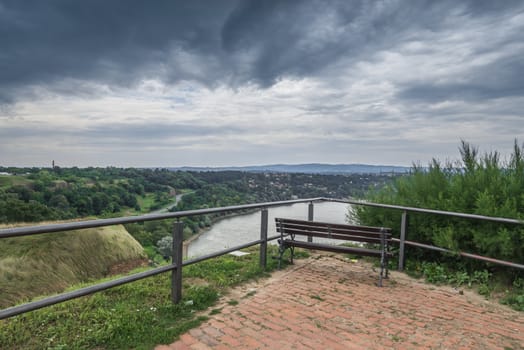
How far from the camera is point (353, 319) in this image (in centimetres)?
337

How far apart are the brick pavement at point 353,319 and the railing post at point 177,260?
1.66ft

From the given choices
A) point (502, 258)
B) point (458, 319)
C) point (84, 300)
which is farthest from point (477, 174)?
point (84, 300)

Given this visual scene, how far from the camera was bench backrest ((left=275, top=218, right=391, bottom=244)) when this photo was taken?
179 inches

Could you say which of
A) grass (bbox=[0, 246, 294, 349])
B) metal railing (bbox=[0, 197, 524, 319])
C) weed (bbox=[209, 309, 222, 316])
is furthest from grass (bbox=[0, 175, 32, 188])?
weed (bbox=[209, 309, 222, 316])

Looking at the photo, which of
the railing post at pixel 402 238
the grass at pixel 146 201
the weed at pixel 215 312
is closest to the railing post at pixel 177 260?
the weed at pixel 215 312

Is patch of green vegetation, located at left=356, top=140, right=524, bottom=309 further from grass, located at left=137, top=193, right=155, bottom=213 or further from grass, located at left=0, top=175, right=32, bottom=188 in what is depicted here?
grass, located at left=0, top=175, right=32, bottom=188

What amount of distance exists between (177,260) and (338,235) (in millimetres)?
2390

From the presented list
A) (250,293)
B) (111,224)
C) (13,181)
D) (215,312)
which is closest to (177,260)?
(215,312)

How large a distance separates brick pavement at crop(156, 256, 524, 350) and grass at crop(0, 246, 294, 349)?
22 cm

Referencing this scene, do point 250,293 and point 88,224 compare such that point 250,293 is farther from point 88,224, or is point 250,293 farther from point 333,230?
point 88,224

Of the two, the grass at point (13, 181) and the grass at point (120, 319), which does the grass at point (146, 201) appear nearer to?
the grass at point (13, 181)

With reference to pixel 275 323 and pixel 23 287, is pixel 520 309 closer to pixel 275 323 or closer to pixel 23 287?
pixel 275 323

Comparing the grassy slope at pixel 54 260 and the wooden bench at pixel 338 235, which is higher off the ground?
the wooden bench at pixel 338 235

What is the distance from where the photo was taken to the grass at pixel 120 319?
2773 millimetres
